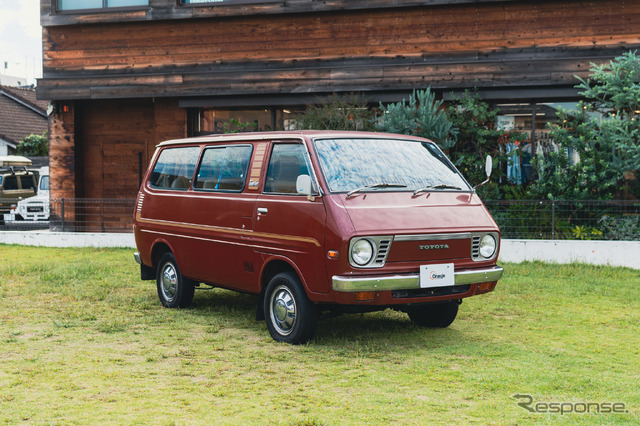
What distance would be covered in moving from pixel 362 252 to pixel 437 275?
0.79 m

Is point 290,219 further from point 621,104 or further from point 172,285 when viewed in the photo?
point 621,104

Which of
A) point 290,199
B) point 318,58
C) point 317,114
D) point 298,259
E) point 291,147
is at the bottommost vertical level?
point 298,259

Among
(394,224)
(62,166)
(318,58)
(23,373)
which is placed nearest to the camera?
(23,373)

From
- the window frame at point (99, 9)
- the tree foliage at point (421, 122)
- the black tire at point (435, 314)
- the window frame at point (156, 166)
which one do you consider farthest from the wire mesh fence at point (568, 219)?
the window frame at point (99, 9)

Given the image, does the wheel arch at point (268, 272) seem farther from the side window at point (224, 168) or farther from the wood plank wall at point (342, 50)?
the wood plank wall at point (342, 50)

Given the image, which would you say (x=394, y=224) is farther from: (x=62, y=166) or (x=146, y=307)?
(x=62, y=166)

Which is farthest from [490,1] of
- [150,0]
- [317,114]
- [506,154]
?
[150,0]

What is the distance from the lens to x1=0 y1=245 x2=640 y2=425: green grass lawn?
5016 mm

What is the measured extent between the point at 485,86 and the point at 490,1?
1844mm

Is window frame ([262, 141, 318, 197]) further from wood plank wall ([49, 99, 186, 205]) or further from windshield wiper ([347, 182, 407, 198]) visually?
wood plank wall ([49, 99, 186, 205])

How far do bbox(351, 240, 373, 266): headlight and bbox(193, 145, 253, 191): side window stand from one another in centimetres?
191

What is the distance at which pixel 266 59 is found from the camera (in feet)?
56.9

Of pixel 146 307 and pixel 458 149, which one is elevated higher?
pixel 458 149

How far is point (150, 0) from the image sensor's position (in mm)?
17844
